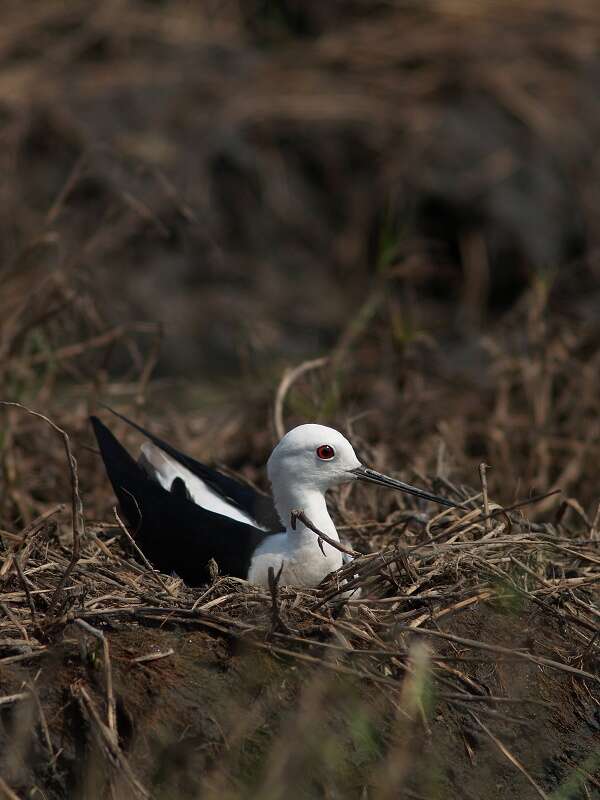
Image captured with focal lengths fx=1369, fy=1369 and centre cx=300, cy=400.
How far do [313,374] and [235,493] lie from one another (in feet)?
3.83

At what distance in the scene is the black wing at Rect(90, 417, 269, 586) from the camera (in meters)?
4.43

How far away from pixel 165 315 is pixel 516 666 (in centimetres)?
544

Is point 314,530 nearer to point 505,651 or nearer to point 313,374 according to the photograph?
point 505,651

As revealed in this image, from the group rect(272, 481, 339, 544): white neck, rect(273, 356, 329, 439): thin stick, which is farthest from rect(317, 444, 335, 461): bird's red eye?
rect(273, 356, 329, 439): thin stick

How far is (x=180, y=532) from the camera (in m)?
4.52

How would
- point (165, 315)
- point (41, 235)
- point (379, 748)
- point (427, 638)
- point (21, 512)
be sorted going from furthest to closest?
point (165, 315), point (41, 235), point (21, 512), point (427, 638), point (379, 748)

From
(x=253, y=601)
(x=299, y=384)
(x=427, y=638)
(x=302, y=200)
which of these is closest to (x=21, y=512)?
(x=299, y=384)

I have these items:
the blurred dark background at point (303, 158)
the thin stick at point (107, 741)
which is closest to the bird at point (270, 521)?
the thin stick at point (107, 741)

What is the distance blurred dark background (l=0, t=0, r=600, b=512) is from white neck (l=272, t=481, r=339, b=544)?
12.2ft

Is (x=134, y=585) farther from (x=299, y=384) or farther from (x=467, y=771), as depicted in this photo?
(x=299, y=384)

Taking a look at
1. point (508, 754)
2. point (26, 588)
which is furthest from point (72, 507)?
point (508, 754)

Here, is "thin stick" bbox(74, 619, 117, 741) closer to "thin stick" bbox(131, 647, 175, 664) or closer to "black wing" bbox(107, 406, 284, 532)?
"thin stick" bbox(131, 647, 175, 664)

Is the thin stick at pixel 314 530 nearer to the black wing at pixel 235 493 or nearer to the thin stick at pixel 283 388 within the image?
the black wing at pixel 235 493

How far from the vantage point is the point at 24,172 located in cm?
912
